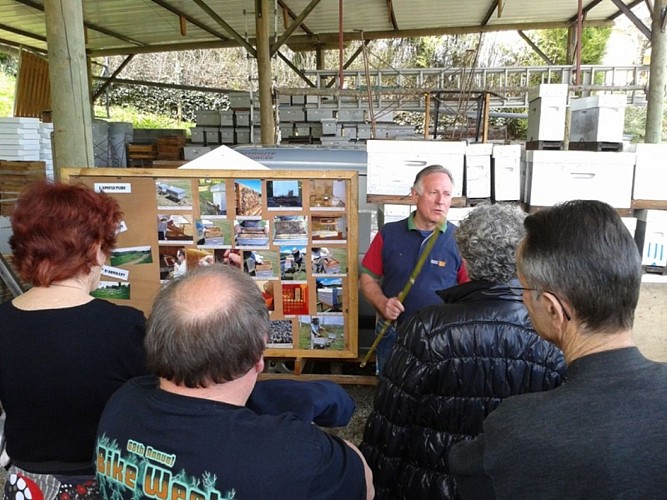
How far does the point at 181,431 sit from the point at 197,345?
0.18 m

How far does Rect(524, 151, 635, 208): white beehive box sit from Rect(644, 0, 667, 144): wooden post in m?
4.70

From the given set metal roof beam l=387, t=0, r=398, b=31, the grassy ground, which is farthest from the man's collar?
the grassy ground

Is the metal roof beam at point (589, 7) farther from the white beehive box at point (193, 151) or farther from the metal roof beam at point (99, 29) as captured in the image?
the metal roof beam at point (99, 29)

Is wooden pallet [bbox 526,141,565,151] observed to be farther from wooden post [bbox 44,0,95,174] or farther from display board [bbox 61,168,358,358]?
wooden post [bbox 44,0,95,174]

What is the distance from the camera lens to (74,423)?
166 cm

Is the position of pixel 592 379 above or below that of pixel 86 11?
below

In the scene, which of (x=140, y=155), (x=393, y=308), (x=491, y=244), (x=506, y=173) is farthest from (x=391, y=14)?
(x=491, y=244)

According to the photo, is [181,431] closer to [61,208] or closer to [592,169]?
[61,208]

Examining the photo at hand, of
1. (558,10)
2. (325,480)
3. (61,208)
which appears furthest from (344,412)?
(558,10)

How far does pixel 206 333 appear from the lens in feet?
3.75

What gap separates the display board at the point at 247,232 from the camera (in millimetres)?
3611

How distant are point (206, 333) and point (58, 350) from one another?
73cm

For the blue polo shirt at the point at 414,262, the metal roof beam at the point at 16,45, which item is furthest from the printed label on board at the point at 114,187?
the metal roof beam at the point at 16,45

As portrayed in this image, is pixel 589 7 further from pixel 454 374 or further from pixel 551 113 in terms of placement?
pixel 454 374
